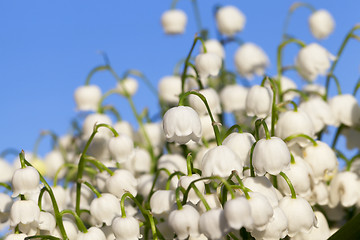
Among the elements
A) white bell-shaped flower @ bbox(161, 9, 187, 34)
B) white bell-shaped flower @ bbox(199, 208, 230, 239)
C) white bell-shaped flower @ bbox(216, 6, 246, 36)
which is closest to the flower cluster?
white bell-shaped flower @ bbox(199, 208, 230, 239)

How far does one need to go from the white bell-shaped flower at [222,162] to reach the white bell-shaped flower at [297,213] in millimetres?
155

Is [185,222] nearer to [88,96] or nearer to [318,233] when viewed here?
[318,233]

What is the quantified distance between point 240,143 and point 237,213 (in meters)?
0.38

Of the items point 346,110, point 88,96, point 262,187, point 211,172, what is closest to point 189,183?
point 211,172

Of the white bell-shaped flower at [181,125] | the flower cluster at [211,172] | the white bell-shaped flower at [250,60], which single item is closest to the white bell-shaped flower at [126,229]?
the flower cluster at [211,172]

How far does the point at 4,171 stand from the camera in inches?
107

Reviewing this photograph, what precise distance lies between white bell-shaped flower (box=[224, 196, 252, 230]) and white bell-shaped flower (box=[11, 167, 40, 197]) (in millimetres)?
580

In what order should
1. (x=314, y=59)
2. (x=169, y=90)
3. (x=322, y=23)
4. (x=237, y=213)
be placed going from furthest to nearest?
(x=322, y=23) → (x=169, y=90) → (x=314, y=59) → (x=237, y=213)

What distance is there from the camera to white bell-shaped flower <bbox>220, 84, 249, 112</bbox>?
2754 mm

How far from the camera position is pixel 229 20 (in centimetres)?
308

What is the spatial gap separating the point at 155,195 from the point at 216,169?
25cm

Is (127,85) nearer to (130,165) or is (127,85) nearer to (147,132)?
(147,132)

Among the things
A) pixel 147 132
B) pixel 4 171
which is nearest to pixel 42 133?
pixel 4 171

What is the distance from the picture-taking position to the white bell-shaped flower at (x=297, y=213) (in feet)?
5.23
